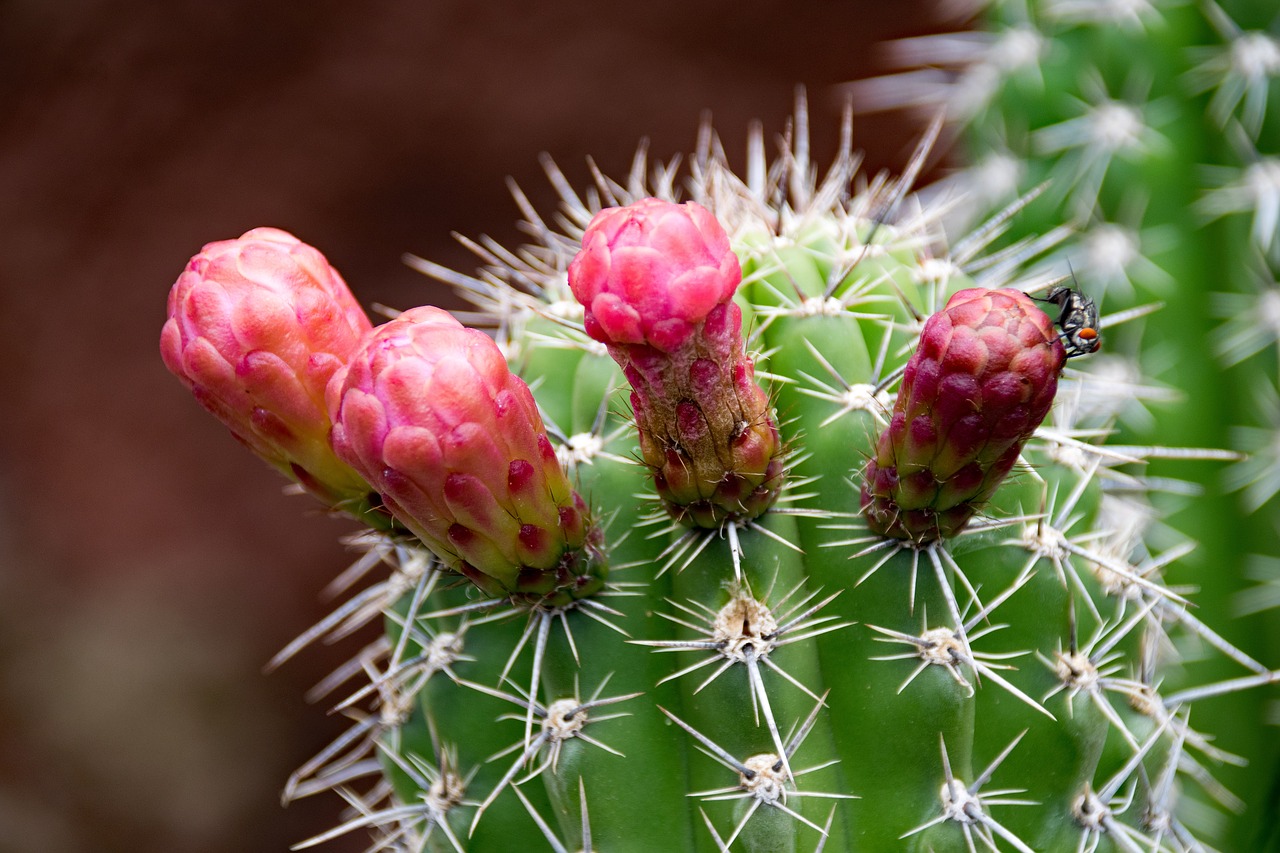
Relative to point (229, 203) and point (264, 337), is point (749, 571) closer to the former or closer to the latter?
point (264, 337)

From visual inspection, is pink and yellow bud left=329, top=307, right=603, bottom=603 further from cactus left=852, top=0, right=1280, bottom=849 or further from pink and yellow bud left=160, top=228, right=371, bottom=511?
cactus left=852, top=0, right=1280, bottom=849

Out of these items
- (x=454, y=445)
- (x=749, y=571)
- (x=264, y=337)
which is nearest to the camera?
(x=454, y=445)

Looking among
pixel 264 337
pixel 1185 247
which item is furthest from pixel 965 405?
pixel 1185 247

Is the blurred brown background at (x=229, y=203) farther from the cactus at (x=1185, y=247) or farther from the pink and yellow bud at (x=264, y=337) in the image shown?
the pink and yellow bud at (x=264, y=337)

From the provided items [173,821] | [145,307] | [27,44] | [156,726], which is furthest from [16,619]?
[27,44]

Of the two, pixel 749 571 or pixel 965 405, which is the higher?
pixel 965 405

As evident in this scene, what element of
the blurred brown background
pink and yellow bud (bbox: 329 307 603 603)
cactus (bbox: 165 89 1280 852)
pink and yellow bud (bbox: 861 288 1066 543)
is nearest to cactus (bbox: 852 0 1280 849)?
cactus (bbox: 165 89 1280 852)

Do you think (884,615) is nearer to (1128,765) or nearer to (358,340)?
(1128,765)
